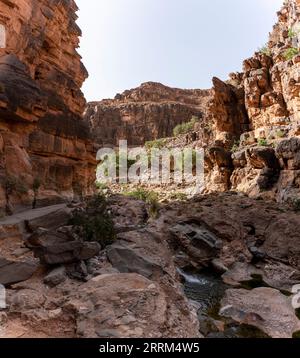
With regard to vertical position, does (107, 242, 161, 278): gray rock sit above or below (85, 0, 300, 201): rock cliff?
below

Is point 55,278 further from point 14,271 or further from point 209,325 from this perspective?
point 209,325

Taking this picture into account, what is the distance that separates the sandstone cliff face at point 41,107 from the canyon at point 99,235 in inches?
2.0

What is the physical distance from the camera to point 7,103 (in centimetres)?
892

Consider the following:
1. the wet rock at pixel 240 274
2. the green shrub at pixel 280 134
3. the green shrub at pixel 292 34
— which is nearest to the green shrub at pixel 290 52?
the green shrub at pixel 292 34

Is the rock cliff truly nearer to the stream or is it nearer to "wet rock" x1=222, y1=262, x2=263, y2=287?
"wet rock" x1=222, y1=262, x2=263, y2=287

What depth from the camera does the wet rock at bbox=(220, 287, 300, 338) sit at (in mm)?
6113

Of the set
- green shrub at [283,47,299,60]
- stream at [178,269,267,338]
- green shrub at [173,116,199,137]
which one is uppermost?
green shrub at [283,47,299,60]

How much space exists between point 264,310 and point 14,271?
5307 mm

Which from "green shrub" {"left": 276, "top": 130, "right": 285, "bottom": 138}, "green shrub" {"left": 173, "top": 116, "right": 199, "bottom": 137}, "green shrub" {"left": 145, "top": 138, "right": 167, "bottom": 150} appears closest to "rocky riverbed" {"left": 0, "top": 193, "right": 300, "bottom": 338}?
"green shrub" {"left": 276, "top": 130, "right": 285, "bottom": 138}

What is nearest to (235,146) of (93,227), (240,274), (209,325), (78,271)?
(240,274)

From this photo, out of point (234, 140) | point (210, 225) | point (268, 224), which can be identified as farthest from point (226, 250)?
point (234, 140)

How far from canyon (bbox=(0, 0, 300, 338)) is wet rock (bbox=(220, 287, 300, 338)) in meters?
0.03

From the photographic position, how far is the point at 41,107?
10.2m
